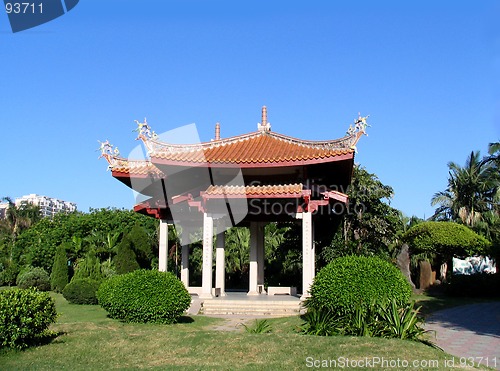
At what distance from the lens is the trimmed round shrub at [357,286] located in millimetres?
10695

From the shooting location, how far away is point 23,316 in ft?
29.0

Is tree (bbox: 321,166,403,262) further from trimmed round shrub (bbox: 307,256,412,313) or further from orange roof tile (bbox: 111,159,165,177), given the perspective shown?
trimmed round shrub (bbox: 307,256,412,313)

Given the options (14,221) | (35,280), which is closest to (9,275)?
(35,280)

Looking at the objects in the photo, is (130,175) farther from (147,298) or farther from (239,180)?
(147,298)

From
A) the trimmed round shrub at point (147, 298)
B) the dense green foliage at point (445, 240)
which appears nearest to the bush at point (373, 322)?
the trimmed round shrub at point (147, 298)

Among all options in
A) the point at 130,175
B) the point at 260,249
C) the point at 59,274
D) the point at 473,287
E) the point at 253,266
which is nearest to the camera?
the point at 130,175

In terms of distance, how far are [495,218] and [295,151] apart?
21978mm

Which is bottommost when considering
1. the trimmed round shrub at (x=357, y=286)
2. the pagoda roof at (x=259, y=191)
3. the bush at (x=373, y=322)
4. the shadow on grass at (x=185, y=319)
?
the shadow on grass at (x=185, y=319)

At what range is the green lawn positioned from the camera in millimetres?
7527

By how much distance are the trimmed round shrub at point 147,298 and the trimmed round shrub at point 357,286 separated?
343 cm

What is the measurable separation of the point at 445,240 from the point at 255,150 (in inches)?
402

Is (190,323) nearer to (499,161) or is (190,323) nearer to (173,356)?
(173,356)

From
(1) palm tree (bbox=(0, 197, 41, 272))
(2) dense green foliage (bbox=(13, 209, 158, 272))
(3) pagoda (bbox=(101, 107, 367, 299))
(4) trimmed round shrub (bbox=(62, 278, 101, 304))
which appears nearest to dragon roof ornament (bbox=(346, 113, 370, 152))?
(3) pagoda (bbox=(101, 107, 367, 299))

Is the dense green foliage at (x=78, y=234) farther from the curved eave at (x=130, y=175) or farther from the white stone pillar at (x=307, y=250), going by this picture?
the white stone pillar at (x=307, y=250)
